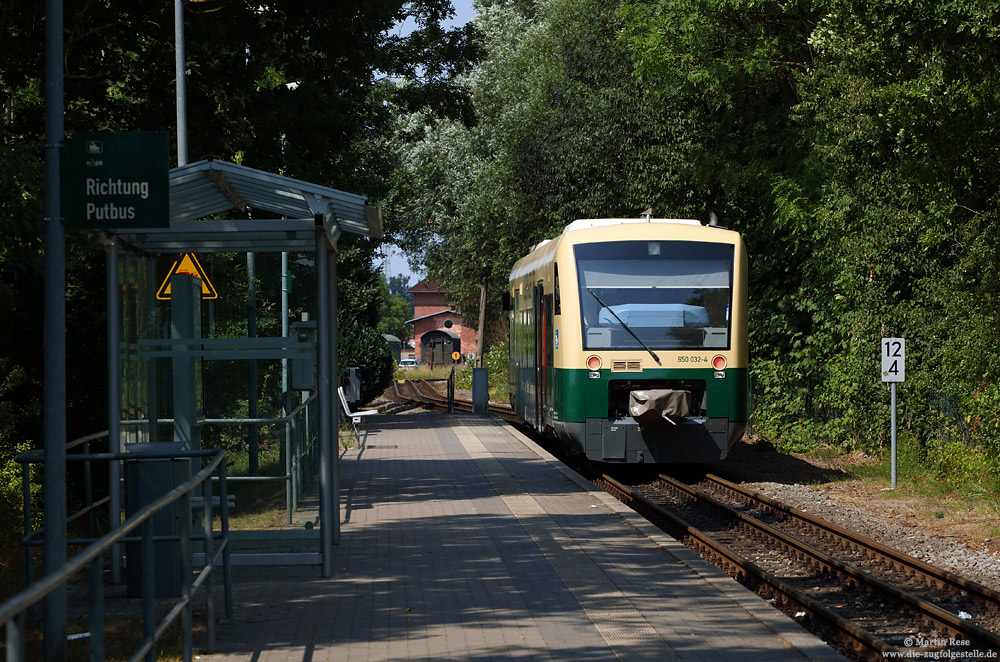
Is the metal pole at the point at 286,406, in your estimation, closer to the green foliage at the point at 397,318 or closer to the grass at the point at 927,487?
the grass at the point at 927,487

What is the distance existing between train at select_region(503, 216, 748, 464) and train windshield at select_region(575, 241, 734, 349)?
0.01m

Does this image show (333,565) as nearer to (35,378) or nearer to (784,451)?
(35,378)

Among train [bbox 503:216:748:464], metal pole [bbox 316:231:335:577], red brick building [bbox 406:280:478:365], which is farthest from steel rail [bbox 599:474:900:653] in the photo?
red brick building [bbox 406:280:478:365]

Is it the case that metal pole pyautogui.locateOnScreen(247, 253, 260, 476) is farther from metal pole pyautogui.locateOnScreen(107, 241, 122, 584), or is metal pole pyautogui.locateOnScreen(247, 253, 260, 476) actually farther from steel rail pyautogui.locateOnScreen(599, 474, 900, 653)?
steel rail pyautogui.locateOnScreen(599, 474, 900, 653)

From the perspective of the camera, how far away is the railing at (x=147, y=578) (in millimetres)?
2830

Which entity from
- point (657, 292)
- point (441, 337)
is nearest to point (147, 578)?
point (657, 292)

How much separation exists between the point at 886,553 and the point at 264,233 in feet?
20.4

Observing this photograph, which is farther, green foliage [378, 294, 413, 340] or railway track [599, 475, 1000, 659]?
green foliage [378, 294, 413, 340]

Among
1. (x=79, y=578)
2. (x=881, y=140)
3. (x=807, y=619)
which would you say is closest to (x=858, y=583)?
(x=807, y=619)

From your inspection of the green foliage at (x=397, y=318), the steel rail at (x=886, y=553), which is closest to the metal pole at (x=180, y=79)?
the steel rail at (x=886, y=553)

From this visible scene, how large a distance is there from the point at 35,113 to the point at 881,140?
13.3 metres

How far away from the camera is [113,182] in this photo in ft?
19.4

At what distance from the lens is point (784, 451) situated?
21484 millimetres

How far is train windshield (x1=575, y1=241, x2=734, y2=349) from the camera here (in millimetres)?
15219
